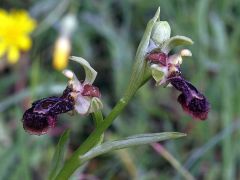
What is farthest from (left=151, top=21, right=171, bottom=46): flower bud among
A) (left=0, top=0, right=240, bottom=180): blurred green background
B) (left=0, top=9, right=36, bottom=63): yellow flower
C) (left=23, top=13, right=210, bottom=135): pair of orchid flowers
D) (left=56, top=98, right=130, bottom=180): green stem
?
(left=0, top=9, right=36, bottom=63): yellow flower

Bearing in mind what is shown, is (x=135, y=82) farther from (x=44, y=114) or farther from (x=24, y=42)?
(x=24, y=42)

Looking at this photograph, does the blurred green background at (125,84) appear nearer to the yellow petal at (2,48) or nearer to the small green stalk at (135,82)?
the yellow petal at (2,48)

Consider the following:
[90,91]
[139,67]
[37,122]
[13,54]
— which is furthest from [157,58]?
[13,54]

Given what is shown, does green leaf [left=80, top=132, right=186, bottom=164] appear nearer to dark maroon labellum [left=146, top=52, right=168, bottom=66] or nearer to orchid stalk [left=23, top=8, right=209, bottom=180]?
orchid stalk [left=23, top=8, right=209, bottom=180]

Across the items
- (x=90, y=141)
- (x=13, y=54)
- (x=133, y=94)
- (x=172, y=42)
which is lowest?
(x=13, y=54)

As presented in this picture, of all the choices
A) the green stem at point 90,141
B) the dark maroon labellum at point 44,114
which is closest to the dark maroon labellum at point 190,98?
the green stem at point 90,141

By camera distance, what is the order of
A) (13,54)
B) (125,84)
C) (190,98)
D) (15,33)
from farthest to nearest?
(15,33) < (13,54) < (125,84) < (190,98)
